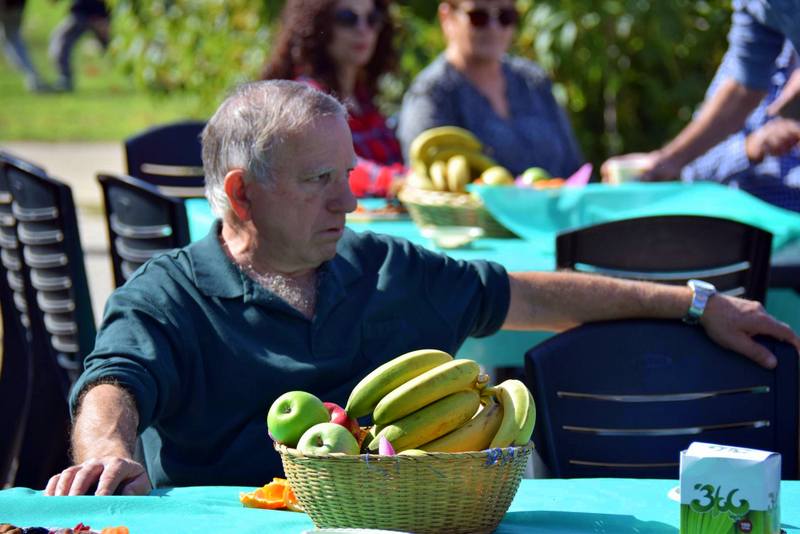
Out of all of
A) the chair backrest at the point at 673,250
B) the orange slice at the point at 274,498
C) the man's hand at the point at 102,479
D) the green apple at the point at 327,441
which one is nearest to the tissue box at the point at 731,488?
the green apple at the point at 327,441

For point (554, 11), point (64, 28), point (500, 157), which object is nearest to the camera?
point (500, 157)

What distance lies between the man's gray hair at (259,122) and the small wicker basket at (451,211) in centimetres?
166

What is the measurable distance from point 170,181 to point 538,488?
13.1 feet

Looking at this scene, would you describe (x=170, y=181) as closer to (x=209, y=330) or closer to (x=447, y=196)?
(x=447, y=196)

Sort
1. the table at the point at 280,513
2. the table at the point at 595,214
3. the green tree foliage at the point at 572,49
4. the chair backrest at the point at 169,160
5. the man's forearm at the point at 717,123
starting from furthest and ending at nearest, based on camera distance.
→ 1. the green tree foliage at the point at 572,49
2. the chair backrest at the point at 169,160
3. the man's forearm at the point at 717,123
4. the table at the point at 595,214
5. the table at the point at 280,513

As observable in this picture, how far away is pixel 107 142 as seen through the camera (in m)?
14.8

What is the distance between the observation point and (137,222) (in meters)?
4.16

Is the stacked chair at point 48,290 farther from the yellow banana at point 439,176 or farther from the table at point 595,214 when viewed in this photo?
the yellow banana at point 439,176

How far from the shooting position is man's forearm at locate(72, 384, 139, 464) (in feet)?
7.40

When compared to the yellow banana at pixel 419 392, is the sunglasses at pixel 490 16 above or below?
below

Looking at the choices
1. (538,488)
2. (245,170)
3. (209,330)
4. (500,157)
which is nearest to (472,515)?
(538,488)

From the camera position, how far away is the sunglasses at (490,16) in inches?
225

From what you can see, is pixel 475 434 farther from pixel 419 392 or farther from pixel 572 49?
pixel 572 49

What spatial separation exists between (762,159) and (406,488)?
336 cm
